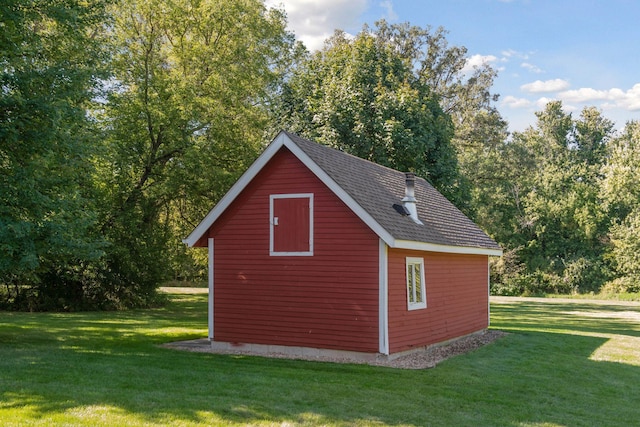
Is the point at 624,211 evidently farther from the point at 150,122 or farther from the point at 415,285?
the point at 415,285

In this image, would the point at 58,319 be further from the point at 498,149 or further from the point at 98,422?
the point at 498,149

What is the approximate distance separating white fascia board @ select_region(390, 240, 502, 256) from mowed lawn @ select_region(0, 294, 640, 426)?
2456 mm

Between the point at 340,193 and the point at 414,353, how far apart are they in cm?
399

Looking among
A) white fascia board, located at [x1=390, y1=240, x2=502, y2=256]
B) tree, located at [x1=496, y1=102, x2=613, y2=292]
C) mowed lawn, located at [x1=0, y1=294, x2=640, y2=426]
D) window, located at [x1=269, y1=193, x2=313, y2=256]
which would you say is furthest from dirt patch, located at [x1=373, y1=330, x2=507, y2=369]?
tree, located at [x1=496, y1=102, x2=613, y2=292]

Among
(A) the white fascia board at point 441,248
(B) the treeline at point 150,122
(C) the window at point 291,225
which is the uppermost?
(B) the treeline at point 150,122

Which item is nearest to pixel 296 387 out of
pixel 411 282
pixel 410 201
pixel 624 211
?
pixel 411 282

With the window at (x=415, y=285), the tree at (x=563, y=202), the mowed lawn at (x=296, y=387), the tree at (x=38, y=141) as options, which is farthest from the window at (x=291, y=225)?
the tree at (x=563, y=202)

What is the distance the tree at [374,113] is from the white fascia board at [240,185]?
14.7 meters

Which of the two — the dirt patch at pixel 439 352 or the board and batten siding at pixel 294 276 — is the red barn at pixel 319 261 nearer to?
the board and batten siding at pixel 294 276

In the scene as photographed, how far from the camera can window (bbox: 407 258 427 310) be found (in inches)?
532

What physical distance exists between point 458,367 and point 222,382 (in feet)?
15.8

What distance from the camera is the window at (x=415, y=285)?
13.5 m

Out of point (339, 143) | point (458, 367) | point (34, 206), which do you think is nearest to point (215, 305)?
point (34, 206)

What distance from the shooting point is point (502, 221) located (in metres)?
52.8
